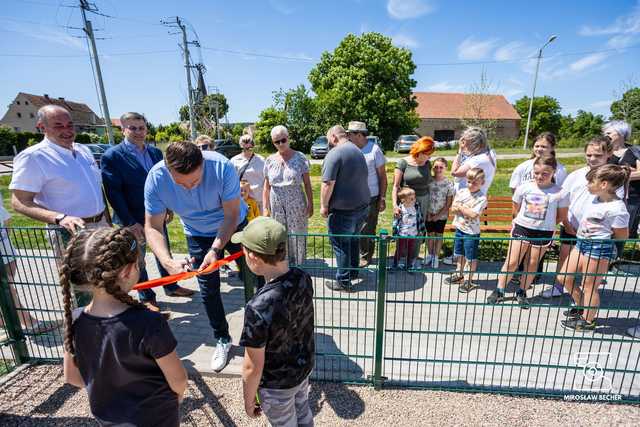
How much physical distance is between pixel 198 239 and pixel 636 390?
3.67 metres

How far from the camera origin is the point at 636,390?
8.70ft

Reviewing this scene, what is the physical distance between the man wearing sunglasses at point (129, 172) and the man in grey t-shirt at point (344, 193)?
1968 mm

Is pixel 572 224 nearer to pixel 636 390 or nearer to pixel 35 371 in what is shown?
pixel 636 390

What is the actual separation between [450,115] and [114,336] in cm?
4968

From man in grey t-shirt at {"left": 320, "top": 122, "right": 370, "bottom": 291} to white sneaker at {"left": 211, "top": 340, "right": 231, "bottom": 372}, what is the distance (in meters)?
1.30

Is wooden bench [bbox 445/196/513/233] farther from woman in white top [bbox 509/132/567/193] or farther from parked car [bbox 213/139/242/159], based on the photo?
parked car [bbox 213/139/242/159]

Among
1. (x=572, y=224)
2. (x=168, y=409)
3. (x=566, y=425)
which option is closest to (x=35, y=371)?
(x=168, y=409)

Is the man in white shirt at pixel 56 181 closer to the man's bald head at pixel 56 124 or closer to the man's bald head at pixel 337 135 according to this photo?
the man's bald head at pixel 56 124

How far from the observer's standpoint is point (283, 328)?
165 cm

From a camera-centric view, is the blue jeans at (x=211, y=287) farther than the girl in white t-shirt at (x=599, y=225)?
No

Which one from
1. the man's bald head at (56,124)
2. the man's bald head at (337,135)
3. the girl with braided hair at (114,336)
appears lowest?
the girl with braided hair at (114,336)

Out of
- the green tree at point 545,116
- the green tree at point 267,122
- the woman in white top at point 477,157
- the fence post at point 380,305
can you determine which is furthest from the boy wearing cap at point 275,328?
the green tree at point 545,116

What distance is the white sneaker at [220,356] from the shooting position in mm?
2959

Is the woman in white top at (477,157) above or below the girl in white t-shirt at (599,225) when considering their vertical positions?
above
